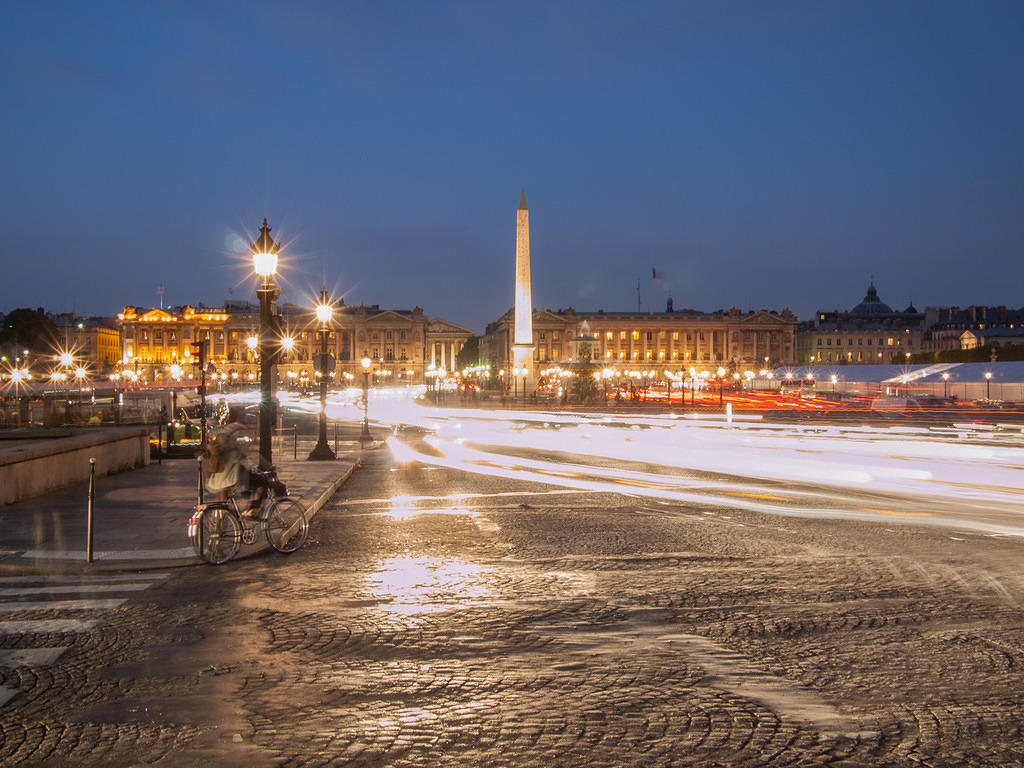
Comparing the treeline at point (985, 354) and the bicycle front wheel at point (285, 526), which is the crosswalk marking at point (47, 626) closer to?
the bicycle front wheel at point (285, 526)

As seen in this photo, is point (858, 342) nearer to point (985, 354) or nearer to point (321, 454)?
point (985, 354)

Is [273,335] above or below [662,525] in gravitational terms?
above

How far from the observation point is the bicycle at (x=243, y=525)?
425 inches

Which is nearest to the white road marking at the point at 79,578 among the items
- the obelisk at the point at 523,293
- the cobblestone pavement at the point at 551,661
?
the cobblestone pavement at the point at 551,661

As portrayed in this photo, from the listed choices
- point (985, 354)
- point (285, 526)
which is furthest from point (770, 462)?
point (985, 354)

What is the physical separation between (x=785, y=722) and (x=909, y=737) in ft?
2.26

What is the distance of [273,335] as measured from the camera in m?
18.7

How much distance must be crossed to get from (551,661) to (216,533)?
5299 millimetres

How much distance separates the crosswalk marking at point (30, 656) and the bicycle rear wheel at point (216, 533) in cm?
338

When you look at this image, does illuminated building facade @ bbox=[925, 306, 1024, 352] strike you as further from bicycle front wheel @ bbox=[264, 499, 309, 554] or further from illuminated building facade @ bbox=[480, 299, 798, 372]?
bicycle front wheel @ bbox=[264, 499, 309, 554]

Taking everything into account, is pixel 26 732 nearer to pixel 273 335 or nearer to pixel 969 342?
pixel 273 335

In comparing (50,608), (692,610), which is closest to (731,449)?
(692,610)

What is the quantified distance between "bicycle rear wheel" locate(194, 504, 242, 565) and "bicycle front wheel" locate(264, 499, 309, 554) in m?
0.51

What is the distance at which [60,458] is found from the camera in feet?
56.4
